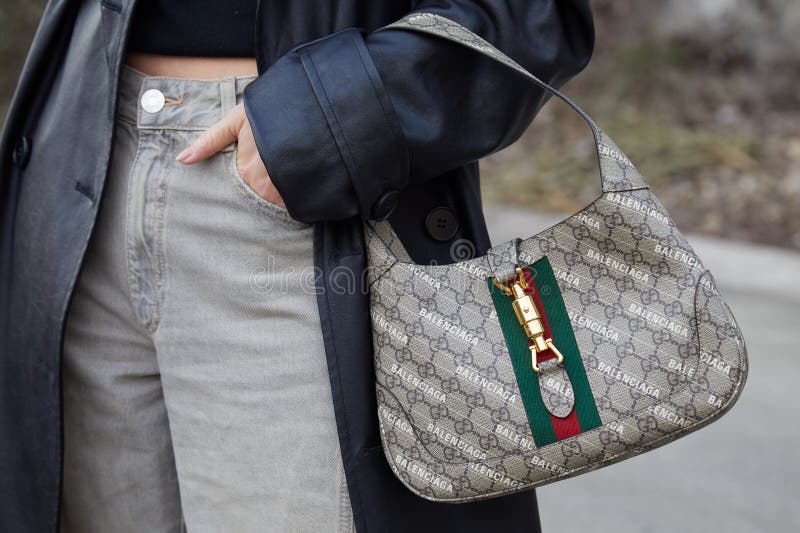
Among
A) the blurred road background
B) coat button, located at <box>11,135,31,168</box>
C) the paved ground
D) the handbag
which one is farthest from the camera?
the blurred road background

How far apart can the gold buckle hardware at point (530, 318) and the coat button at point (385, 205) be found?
160 mm

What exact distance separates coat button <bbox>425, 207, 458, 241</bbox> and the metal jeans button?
0.38 metres

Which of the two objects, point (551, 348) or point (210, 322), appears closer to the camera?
point (551, 348)

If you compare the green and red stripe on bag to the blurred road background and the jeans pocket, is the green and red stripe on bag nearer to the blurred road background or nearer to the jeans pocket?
the jeans pocket

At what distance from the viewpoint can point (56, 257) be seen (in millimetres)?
1257

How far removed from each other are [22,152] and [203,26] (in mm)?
414

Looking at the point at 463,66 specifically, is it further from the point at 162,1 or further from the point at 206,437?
the point at 206,437

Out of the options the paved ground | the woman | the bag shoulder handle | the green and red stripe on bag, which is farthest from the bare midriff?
the paved ground

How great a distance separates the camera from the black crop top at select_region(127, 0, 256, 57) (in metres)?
1.12

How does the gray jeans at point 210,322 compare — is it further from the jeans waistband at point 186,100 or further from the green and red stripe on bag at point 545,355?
the green and red stripe on bag at point 545,355

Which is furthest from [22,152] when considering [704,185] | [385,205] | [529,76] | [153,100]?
[704,185]

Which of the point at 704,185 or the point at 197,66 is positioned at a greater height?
the point at 704,185

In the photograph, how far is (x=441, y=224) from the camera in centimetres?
117

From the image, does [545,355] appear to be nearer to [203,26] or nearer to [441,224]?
[441,224]
